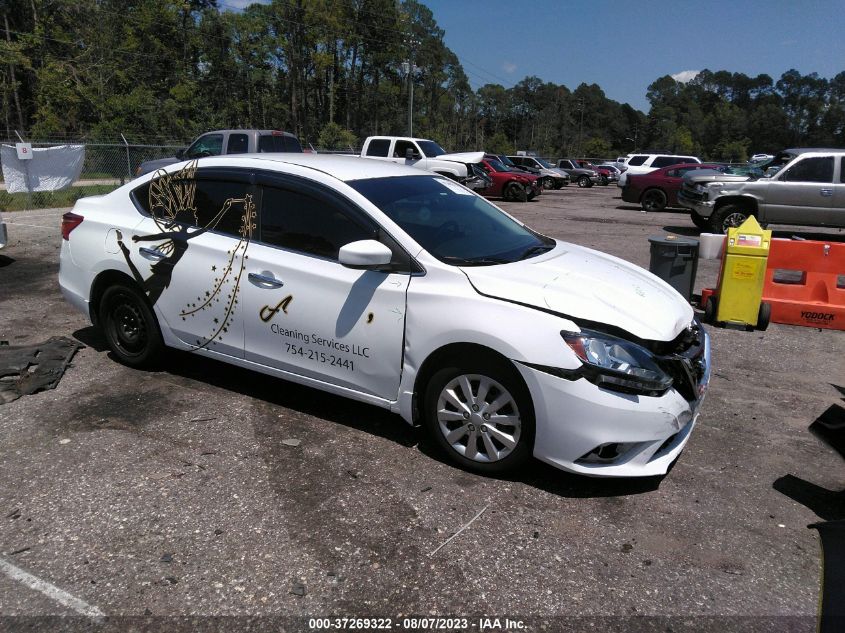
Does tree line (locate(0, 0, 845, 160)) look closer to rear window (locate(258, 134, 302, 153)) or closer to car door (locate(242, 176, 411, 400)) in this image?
rear window (locate(258, 134, 302, 153))

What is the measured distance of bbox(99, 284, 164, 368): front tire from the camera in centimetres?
476


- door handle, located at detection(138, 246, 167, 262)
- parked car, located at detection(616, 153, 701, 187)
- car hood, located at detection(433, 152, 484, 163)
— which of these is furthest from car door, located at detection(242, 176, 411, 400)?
parked car, located at detection(616, 153, 701, 187)

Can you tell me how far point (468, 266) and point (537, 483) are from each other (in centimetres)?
130

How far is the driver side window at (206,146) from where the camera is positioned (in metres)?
15.0

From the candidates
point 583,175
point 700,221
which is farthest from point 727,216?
point 583,175

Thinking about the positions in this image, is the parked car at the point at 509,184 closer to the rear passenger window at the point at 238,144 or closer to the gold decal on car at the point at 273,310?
the rear passenger window at the point at 238,144

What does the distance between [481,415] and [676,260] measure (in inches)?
196

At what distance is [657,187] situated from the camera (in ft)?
68.1

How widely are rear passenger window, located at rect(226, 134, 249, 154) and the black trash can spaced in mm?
10200

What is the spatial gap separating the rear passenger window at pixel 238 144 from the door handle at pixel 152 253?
10.5m

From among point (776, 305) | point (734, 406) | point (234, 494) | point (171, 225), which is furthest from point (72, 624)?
point (776, 305)

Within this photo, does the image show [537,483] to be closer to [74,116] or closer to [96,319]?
[96,319]

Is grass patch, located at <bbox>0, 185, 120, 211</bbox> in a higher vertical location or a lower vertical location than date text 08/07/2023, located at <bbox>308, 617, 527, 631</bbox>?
higher

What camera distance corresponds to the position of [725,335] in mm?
6652
